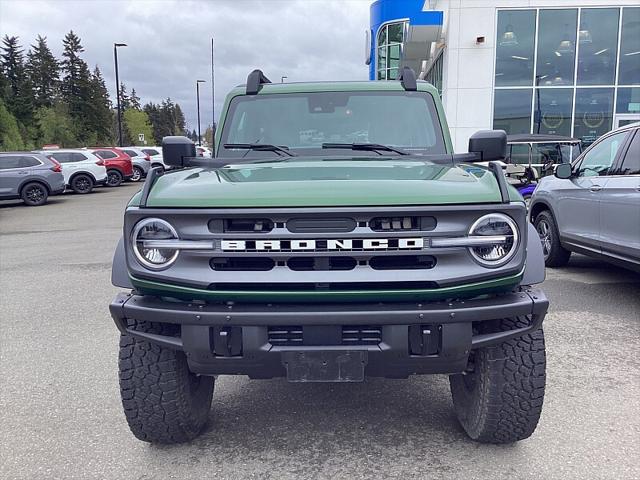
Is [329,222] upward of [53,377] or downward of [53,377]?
upward

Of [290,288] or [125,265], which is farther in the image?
[125,265]

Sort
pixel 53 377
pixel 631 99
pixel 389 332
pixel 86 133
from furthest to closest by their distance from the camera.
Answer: pixel 86 133, pixel 631 99, pixel 53 377, pixel 389 332

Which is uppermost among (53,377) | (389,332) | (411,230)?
(411,230)

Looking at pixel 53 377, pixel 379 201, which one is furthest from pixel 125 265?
pixel 53 377

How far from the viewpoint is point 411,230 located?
2.46m

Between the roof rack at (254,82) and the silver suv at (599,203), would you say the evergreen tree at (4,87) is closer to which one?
the silver suv at (599,203)

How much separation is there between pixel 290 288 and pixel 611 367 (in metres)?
2.83

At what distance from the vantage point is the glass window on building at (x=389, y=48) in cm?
2789

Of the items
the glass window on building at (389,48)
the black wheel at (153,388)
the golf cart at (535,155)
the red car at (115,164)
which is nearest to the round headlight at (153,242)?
the black wheel at (153,388)

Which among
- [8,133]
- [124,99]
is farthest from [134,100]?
[8,133]

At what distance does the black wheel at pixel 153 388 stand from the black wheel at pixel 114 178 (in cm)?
2372

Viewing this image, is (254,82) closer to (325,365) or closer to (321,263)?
(321,263)

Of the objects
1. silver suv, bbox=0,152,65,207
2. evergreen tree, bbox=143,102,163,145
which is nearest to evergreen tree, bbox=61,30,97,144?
evergreen tree, bbox=143,102,163,145

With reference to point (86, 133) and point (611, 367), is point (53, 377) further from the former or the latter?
point (86, 133)
